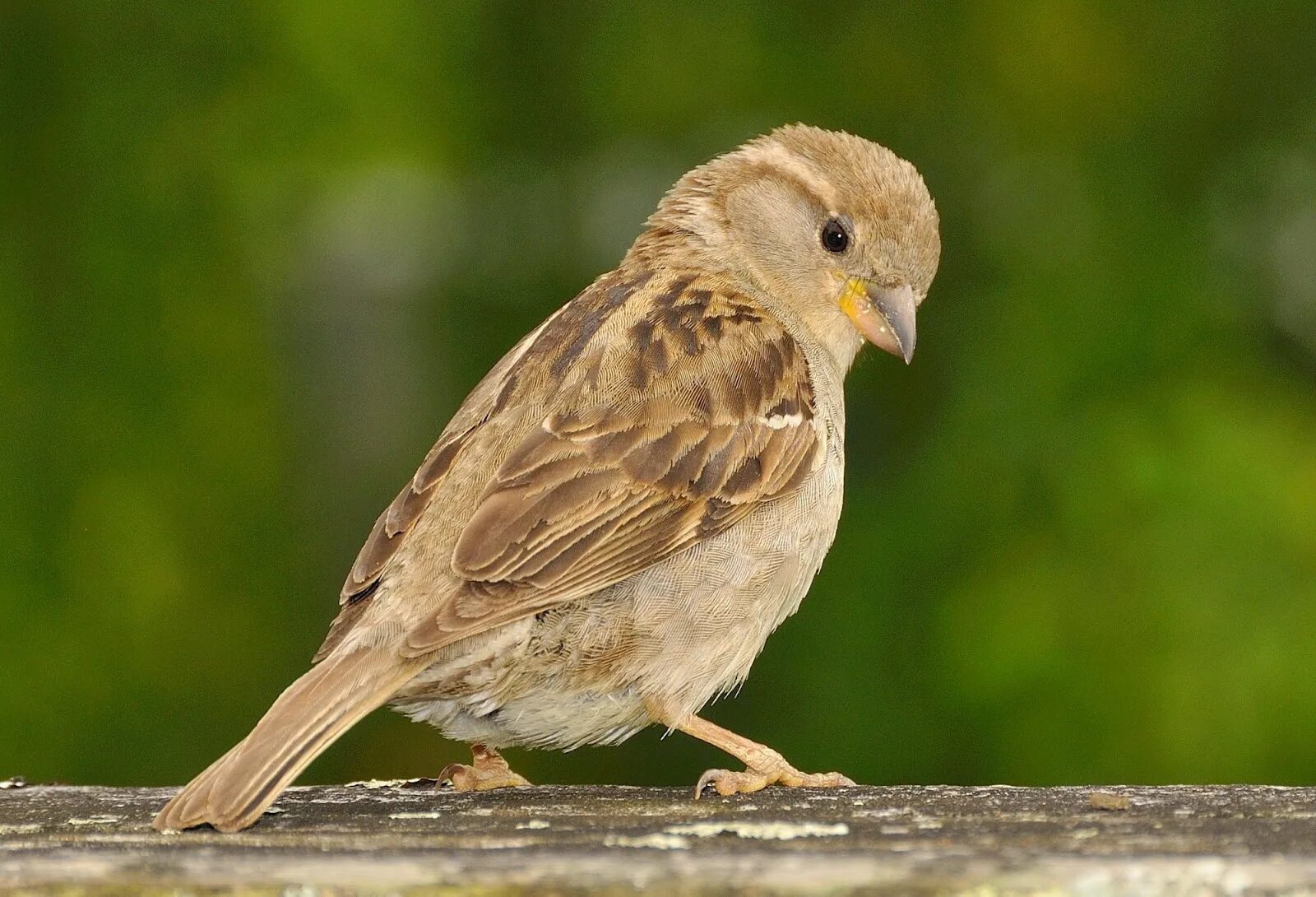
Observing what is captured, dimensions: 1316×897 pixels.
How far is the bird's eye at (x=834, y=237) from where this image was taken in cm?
463

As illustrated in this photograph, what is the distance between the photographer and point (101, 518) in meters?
5.53

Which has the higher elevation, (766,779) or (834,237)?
(834,237)

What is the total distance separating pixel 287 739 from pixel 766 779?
1.04 m

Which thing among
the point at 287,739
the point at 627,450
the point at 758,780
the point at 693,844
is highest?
the point at 627,450

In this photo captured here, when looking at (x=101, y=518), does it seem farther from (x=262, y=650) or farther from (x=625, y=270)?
(x=625, y=270)

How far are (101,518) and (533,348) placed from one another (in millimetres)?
2075

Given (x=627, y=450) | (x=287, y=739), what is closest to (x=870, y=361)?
(x=627, y=450)

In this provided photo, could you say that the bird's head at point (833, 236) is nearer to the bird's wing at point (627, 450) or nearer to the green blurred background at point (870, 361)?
the bird's wing at point (627, 450)

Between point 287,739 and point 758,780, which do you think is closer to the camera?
point 287,739

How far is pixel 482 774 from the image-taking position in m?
3.85

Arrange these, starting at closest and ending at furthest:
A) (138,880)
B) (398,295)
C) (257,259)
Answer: (138,880), (257,259), (398,295)

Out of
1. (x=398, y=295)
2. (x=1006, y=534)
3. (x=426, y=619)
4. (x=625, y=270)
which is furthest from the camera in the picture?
(x=398, y=295)

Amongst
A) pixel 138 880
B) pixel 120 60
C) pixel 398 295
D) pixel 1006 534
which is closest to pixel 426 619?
pixel 138 880

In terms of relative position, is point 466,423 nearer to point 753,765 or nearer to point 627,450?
point 627,450
